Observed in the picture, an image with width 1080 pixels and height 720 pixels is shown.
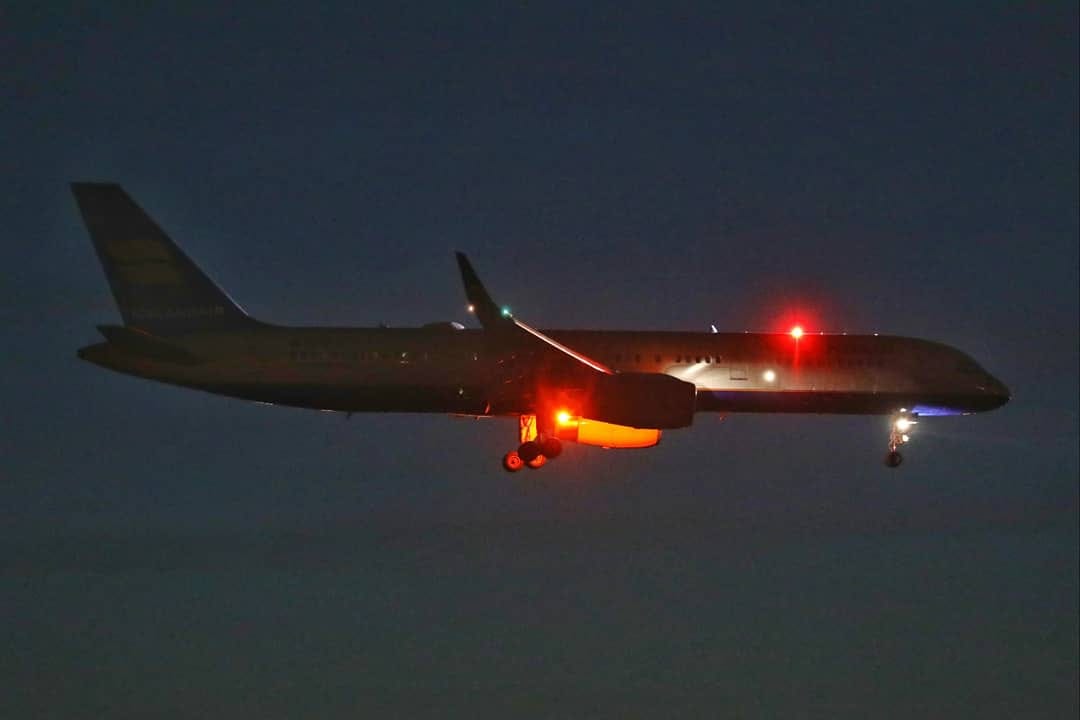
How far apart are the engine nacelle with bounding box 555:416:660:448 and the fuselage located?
208 cm

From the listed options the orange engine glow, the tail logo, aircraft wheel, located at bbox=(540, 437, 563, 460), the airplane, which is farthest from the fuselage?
the tail logo

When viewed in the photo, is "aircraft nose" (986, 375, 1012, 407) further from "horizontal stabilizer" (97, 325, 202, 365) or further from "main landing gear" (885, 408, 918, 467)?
"horizontal stabilizer" (97, 325, 202, 365)

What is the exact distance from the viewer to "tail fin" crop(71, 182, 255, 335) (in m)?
43.6

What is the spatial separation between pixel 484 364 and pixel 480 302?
2.57 metres

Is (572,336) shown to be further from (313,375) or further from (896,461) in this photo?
(896,461)

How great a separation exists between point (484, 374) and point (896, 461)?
14.1m

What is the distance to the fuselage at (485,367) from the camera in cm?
4222

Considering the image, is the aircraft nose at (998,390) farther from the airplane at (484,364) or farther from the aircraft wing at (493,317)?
the aircraft wing at (493,317)

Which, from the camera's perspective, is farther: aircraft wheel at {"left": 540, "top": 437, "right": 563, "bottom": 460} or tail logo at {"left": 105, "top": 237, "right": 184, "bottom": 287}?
tail logo at {"left": 105, "top": 237, "right": 184, "bottom": 287}

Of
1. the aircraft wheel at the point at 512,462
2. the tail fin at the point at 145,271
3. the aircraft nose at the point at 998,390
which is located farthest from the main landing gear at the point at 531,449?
the aircraft nose at the point at 998,390

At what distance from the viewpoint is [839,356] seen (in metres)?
46.5

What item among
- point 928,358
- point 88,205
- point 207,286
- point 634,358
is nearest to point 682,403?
point 634,358

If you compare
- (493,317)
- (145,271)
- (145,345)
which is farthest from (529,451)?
(145,271)

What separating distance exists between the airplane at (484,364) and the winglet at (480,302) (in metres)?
0.04
